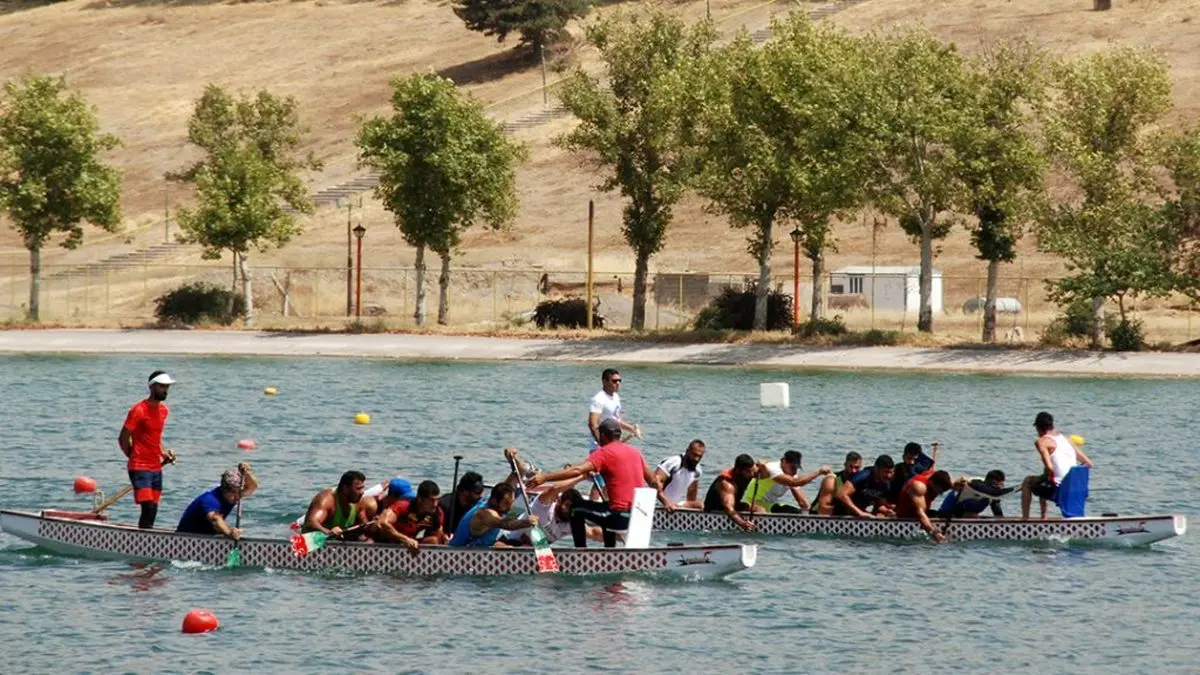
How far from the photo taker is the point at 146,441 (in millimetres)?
27734

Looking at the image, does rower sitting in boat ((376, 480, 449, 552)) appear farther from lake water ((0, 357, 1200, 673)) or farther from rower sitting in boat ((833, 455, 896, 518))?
rower sitting in boat ((833, 455, 896, 518))

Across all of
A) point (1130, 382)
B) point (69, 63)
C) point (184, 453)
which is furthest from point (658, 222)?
point (69, 63)

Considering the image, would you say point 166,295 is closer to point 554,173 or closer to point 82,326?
point 82,326

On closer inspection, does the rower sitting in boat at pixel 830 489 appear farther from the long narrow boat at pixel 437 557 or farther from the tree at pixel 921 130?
the tree at pixel 921 130

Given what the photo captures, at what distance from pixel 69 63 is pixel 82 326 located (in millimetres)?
79703

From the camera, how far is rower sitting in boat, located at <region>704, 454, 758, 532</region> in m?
31.1

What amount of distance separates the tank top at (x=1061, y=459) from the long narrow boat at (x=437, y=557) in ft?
18.4

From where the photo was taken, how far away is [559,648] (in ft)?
79.5

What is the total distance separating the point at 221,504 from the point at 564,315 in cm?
4625

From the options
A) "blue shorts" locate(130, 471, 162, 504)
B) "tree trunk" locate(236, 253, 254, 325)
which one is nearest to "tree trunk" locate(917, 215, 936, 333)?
"tree trunk" locate(236, 253, 254, 325)

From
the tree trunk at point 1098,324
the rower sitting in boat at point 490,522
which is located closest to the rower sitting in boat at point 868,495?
the rower sitting in boat at point 490,522

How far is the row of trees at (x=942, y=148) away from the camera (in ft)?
212

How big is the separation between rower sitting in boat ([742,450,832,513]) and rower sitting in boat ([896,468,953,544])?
130 cm

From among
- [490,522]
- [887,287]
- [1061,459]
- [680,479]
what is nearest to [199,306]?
[887,287]
